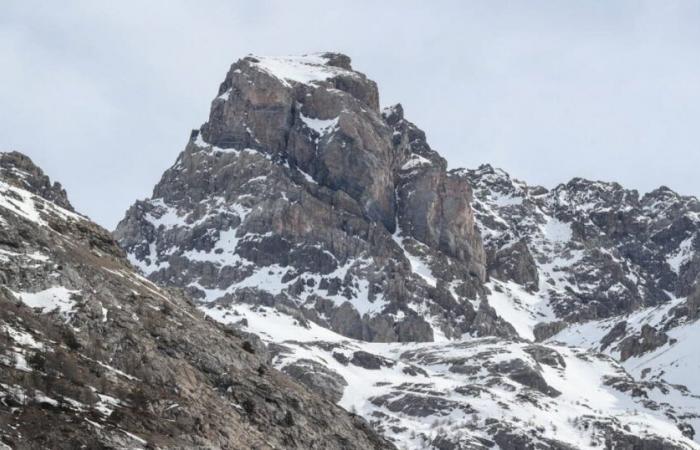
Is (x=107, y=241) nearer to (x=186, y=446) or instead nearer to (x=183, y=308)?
(x=183, y=308)

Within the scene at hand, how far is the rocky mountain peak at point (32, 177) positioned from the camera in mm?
185625

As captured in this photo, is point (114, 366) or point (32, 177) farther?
point (32, 177)

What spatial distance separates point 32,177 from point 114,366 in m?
117

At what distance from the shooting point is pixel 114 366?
83.2 meters

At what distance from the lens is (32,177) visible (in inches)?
7638

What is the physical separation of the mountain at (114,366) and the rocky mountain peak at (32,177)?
73.9 meters

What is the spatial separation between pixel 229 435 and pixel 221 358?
1391cm

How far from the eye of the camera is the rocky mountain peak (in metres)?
186

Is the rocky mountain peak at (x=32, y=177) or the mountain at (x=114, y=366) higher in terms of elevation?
the rocky mountain peak at (x=32, y=177)

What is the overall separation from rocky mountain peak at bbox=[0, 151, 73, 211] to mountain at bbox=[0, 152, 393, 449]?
243ft

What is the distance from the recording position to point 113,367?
82938 mm

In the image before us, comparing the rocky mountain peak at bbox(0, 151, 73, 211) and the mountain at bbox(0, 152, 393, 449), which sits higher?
the rocky mountain peak at bbox(0, 151, 73, 211)

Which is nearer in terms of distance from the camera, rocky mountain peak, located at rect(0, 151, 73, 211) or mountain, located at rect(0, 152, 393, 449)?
mountain, located at rect(0, 152, 393, 449)

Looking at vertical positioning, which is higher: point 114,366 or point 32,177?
point 32,177
